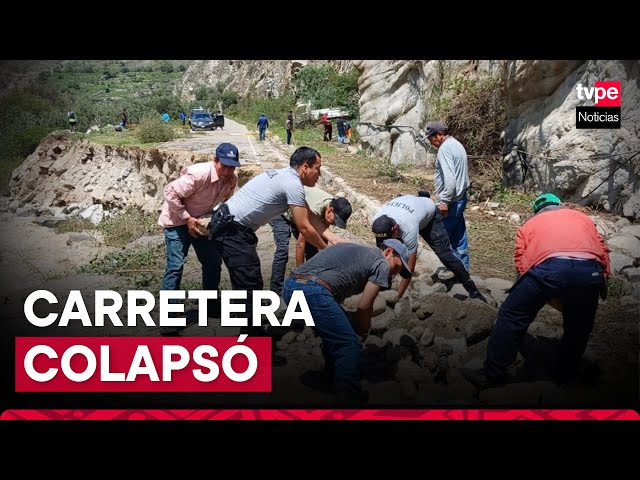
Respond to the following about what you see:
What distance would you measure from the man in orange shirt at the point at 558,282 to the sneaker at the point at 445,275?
4.89ft

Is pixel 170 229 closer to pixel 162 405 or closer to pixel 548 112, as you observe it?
pixel 162 405

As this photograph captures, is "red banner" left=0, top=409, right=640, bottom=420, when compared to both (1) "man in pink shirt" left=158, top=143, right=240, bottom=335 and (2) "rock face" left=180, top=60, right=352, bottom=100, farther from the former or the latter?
(2) "rock face" left=180, top=60, right=352, bottom=100

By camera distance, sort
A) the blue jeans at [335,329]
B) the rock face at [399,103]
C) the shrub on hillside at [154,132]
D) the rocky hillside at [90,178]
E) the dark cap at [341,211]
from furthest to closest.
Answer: the shrub on hillside at [154,132] → the rocky hillside at [90,178] → the rock face at [399,103] → the dark cap at [341,211] → the blue jeans at [335,329]

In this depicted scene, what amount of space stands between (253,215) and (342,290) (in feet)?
2.86

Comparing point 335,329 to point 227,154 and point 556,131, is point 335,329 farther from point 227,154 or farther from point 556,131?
point 556,131

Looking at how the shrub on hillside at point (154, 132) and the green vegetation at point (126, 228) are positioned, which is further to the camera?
the shrub on hillside at point (154, 132)

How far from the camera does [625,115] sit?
548 centimetres

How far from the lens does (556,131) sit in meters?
6.62

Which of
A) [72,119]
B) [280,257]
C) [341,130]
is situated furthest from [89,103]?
[280,257]

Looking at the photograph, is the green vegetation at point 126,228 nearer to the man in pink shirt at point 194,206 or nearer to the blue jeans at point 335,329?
the man in pink shirt at point 194,206

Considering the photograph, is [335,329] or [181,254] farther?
[181,254]

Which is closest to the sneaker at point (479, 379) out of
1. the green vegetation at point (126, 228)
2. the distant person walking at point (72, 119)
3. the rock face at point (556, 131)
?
the rock face at point (556, 131)

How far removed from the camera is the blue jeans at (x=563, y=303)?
315 centimetres

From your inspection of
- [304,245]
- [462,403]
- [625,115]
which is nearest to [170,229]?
[304,245]
